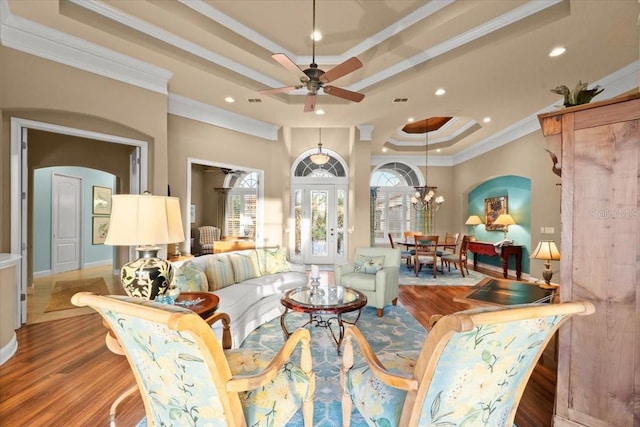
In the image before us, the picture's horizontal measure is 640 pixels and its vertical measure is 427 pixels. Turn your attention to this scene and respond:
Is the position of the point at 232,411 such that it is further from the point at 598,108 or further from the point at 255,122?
the point at 255,122

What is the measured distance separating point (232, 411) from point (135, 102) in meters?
4.11

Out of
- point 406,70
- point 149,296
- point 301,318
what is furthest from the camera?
point 406,70

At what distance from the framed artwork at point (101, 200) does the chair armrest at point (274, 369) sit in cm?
828

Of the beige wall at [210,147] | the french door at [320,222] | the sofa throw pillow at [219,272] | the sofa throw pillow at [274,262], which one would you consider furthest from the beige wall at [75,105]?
the french door at [320,222]

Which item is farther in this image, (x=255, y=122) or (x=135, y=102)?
(x=255, y=122)

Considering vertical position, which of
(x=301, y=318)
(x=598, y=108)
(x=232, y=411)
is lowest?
(x=301, y=318)

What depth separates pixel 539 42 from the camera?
331 centimetres

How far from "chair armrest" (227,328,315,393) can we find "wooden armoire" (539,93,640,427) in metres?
1.47

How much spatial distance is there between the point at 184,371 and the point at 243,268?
2.89m

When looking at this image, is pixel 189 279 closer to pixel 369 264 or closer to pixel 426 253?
pixel 369 264

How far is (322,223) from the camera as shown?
24.6 ft

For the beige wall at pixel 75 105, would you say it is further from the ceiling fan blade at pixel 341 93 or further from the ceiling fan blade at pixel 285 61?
the ceiling fan blade at pixel 341 93

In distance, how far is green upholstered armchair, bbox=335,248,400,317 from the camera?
12.8 ft

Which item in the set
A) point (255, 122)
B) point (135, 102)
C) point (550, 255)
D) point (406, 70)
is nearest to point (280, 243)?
point (255, 122)
